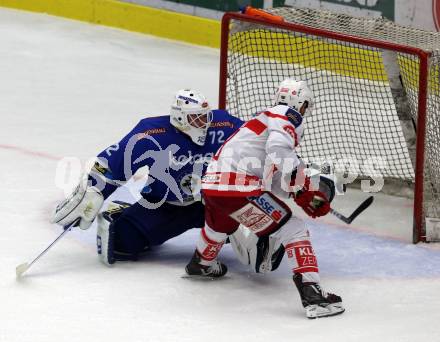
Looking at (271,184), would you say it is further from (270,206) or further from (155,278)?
(155,278)

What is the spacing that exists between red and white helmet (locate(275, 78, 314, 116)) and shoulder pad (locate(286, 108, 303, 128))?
5 cm

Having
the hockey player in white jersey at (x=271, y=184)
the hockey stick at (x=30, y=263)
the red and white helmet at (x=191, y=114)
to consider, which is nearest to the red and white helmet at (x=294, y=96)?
the hockey player in white jersey at (x=271, y=184)

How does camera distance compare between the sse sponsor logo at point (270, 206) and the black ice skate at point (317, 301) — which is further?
the sse sponsor logo at point (270, 206)

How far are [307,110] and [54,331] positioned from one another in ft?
3.91

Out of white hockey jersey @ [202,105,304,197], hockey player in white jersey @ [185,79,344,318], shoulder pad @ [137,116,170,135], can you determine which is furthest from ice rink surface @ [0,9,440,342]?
shoulder pad @ [137,116,170,135]

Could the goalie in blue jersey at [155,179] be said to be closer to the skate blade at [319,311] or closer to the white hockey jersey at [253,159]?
the white hockey jersey at [253,159]

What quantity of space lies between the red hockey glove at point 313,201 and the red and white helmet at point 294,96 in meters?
0.29

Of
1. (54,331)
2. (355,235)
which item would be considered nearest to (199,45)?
(355,235)

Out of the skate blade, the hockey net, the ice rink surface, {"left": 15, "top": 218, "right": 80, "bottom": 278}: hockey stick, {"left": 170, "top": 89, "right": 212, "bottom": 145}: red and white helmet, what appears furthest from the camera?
the hockey net

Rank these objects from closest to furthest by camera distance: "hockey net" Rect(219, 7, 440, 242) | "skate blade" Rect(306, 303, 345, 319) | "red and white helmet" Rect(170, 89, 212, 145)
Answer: "skate blade" Rect(306, 303, 345, 319) < "red and white helmet" Rect(170, 89, 212, 145) < "hockey net" Rect(219, 7, 440, 242)

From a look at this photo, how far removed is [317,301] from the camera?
4.19 metres

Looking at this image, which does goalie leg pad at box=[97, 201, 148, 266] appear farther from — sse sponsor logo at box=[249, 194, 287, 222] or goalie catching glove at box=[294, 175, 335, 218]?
goalie catching glove at box=[294, 175, 335, 218]

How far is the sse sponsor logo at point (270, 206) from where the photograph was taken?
430 cm

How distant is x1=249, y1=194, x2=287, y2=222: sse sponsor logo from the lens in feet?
14.1
